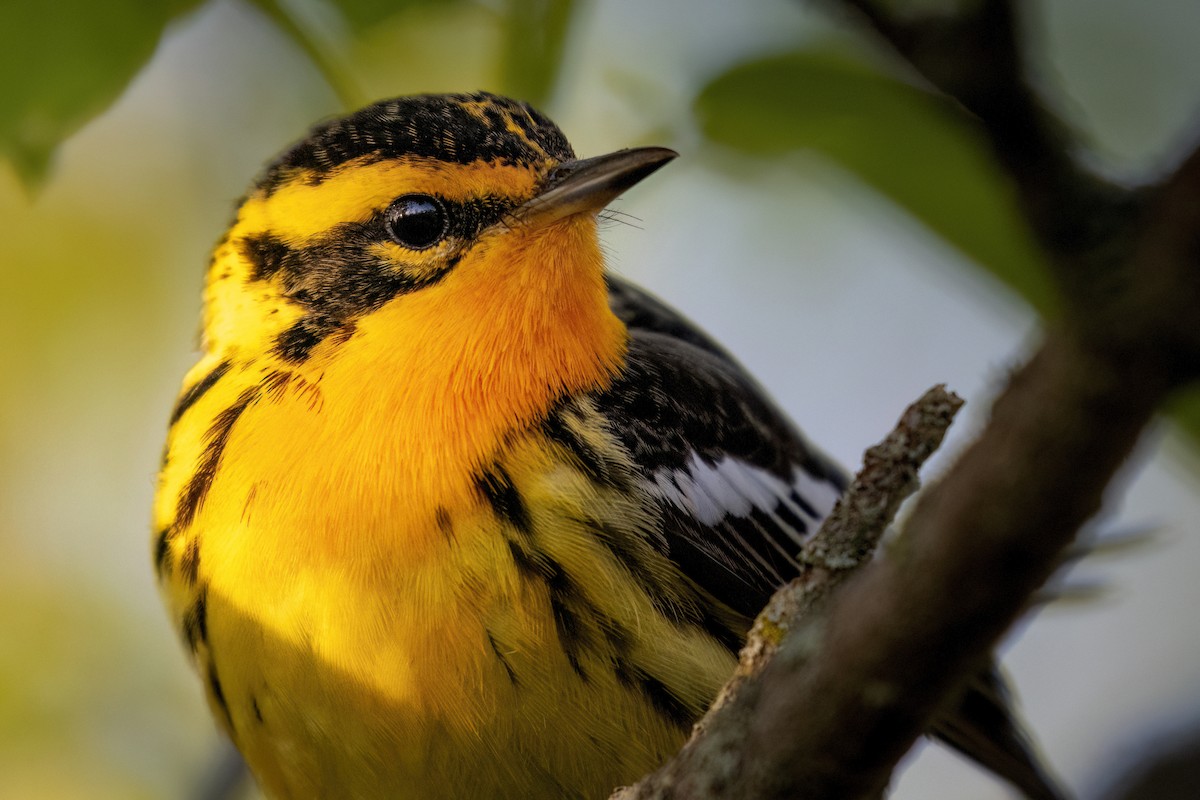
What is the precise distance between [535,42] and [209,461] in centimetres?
133

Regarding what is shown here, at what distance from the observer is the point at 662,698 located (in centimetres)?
288

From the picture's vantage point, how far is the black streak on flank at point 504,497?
2.83 m

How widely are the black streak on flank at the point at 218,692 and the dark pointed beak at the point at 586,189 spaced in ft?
4.58

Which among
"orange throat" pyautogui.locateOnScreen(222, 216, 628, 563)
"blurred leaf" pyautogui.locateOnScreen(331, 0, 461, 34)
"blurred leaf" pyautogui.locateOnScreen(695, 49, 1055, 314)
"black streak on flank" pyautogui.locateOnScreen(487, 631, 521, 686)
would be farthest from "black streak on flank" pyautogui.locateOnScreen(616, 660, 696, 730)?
"blurred leaf" pyautogui.locateOnScreen(331, 0, 461, 34)

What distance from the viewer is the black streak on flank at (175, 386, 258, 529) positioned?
3100mm

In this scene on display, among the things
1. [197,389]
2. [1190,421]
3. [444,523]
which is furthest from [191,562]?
Result: [1190,421]

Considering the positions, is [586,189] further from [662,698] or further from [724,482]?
[662,698]

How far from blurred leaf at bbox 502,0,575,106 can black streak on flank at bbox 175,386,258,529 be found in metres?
1.05

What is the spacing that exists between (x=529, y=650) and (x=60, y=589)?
351 centimetres

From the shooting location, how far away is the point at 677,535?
10.2ft

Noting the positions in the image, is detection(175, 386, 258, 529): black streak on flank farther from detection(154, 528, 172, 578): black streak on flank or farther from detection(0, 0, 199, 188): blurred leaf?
detection(0, 0, 199, 188): blurred leaf

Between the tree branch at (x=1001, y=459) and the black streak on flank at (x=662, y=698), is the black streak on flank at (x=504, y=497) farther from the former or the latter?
the tree branch at (x=1001, y=459)

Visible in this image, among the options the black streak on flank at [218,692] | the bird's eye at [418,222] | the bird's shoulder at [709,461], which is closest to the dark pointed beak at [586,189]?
the bird's eye at [418,222]

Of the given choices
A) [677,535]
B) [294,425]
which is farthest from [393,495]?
[677,535]
